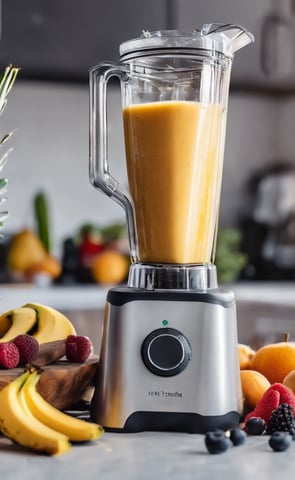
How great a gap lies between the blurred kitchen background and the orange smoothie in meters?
2.00

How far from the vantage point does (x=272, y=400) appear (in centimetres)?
100

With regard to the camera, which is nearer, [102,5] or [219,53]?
[219,53]

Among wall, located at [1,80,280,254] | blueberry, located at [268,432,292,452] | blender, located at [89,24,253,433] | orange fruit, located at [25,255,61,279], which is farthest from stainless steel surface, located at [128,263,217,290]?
wall, located at [1,80,280,254]

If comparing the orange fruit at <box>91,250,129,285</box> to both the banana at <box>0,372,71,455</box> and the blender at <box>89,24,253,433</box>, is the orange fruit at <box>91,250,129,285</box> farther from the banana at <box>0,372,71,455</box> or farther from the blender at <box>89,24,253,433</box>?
the banana at <box>0,372,71,455</box>

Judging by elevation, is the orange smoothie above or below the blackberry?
above

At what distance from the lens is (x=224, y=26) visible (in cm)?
102

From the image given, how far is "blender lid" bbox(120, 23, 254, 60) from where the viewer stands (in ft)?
3.32

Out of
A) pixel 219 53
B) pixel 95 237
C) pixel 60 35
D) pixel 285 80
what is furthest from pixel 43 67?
pixel 219 53

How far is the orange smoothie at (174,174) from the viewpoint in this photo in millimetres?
1033

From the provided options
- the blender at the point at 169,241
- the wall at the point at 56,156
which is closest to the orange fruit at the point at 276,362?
the blender at the point at 169,241

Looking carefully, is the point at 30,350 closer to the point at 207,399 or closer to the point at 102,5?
the point at 207,399

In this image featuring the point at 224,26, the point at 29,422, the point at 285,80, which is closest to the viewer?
the point at 29,422

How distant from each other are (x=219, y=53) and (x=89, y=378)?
0.44m

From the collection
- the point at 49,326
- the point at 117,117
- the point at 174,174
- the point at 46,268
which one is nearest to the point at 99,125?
the point at 174,174
